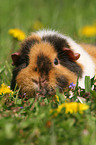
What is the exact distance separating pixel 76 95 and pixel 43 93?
42 cm

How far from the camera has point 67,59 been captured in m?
3.40

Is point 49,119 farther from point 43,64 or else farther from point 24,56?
point 24,56

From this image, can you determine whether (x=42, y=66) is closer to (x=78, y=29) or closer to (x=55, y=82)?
(x=55, y=82)

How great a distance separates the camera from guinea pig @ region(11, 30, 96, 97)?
299cm

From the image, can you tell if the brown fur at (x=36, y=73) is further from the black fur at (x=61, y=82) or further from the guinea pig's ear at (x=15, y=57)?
the guinea pig's ear at (x=15, y=57)

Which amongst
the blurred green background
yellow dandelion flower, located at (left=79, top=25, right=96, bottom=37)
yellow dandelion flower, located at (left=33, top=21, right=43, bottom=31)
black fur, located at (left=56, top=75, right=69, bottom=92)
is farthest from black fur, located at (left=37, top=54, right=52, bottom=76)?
yellow dandelion flower, located at (left=33, top=21, right=43, bottom=31)

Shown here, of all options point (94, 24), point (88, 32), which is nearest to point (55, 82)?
point (88, 32)

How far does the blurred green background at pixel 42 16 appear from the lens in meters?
7.18

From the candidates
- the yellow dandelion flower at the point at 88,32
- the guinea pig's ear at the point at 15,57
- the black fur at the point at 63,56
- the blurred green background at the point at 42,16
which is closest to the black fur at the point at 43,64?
the black fur at the point at 63,56

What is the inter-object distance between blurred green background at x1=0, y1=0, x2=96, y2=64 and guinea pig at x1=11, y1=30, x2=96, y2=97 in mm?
2168

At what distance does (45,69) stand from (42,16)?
21.0ft

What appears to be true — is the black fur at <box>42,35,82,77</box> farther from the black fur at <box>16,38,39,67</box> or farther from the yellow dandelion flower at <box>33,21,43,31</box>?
the yellow dandelion flower at <box>33,21,43,31</box>

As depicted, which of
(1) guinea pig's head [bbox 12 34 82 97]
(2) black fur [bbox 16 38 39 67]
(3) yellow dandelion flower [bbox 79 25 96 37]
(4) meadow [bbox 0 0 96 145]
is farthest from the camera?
(3) yellow dandelion flower [bbox 79 25 96 37]

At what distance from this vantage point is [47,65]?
3.03 meters
